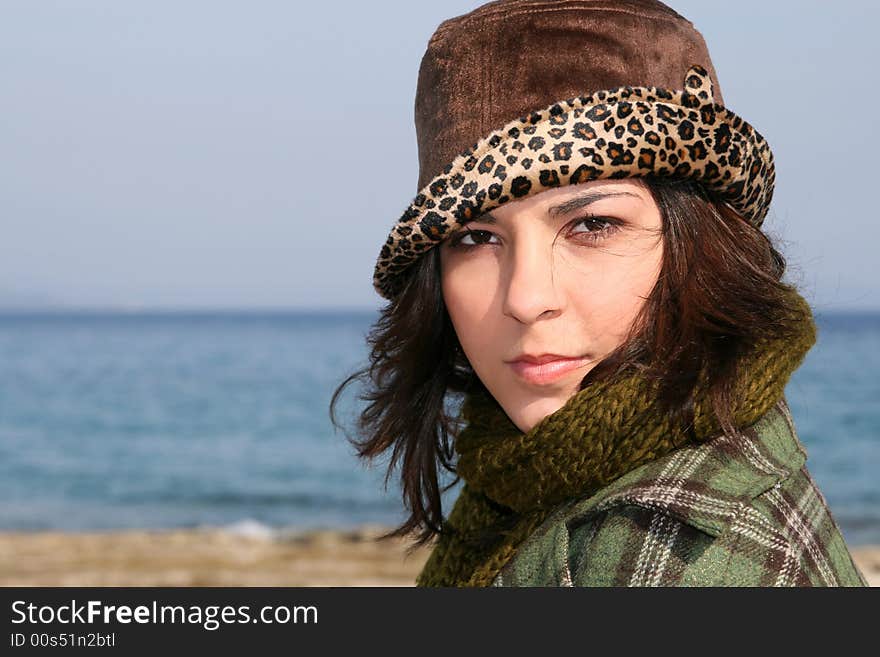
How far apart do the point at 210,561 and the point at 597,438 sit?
860 cm

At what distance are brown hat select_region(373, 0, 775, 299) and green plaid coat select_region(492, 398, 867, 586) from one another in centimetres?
60

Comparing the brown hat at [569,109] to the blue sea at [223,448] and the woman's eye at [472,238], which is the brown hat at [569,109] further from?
the blue sea at [223,448]

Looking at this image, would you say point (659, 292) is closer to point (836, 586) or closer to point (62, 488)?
point (836, 586)

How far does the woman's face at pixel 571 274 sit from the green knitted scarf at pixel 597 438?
0.09 metres

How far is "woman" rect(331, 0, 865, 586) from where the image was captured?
1822 mm

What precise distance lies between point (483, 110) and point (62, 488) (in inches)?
671

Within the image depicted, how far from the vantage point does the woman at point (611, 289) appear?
1.82m

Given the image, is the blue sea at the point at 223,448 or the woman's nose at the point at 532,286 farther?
the blue sea at the point at 223,448

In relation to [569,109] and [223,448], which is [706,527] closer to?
[569,109]

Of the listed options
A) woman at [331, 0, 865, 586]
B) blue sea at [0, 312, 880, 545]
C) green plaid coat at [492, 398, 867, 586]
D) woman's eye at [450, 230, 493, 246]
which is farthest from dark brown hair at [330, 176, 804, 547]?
blue sea at [0, 312, 880, 545]

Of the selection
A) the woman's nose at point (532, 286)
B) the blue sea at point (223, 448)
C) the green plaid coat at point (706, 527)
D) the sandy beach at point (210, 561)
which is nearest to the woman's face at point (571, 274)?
the woman's nose at point (532, 286)

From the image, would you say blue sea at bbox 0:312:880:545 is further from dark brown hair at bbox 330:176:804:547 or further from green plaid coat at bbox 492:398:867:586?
green plaid coat at bbox 492:398:867:586

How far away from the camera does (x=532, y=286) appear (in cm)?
197

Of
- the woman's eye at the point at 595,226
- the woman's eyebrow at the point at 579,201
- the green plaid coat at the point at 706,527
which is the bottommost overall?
the green plaid coat at the point at 706,527
